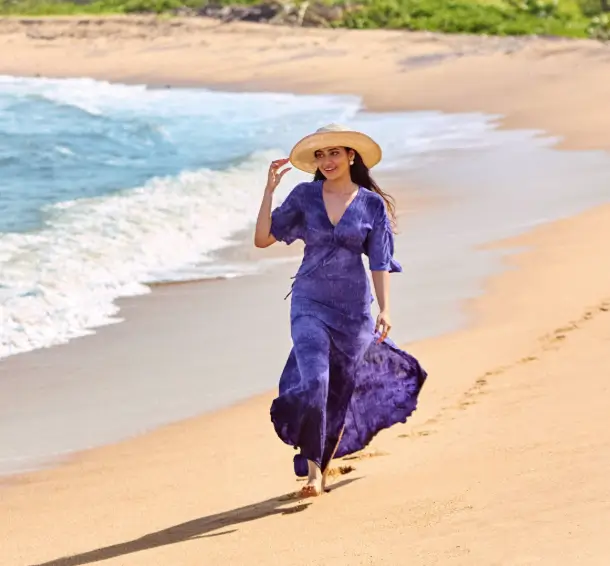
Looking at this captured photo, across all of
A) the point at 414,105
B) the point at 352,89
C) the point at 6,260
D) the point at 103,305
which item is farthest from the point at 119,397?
the point at 352,89

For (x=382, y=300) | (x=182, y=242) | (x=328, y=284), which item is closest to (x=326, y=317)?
(x=328, y=284)

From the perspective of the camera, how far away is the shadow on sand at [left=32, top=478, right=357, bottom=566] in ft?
16.2

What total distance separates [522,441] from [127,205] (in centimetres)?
996

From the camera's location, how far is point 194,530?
513 cm

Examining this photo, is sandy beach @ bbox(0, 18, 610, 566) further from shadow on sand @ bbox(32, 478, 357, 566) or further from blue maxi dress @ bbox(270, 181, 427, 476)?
blue maxi dress @ bbox(270, 181, 427, 476)

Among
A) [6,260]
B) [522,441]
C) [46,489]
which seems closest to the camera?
[522,441]

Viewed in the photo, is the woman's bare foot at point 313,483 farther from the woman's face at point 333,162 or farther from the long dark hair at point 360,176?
the woman's face at point 333,162

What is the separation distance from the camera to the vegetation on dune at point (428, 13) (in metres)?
36.3

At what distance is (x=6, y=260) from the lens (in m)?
Answer: 11.8

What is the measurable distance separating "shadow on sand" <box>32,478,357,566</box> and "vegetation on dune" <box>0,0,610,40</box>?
100 feet

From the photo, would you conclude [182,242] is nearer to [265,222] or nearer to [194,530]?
[265,222]

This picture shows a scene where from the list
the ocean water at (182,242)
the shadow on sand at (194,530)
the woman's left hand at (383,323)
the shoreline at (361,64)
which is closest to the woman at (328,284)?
the woman's left hand at (383,323)

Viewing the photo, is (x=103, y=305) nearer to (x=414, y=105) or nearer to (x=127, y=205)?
(x=127, y=205)

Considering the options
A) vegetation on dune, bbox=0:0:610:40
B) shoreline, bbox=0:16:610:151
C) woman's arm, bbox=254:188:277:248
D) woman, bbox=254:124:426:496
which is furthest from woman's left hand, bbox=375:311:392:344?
vegetation on dune, bbox=0:0:610:40
